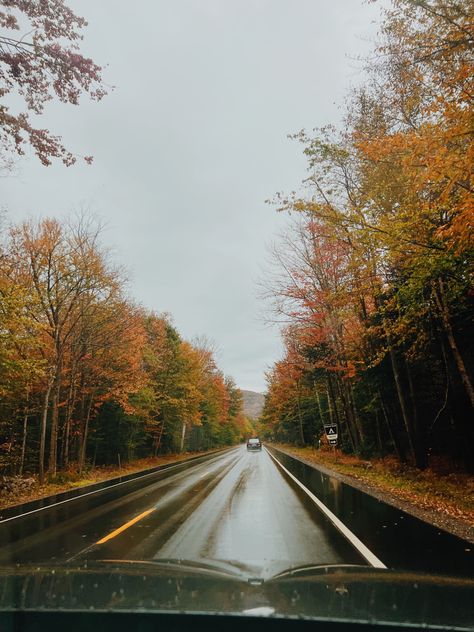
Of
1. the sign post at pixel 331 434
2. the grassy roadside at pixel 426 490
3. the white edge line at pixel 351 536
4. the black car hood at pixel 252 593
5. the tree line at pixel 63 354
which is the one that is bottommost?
the grassy roadside at pixel 426 490

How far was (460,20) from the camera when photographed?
20.7 ft

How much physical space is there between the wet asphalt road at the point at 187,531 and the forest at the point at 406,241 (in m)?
5.28

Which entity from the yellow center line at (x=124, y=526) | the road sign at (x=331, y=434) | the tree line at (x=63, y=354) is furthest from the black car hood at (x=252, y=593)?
the road sign at (x=331, y=434)

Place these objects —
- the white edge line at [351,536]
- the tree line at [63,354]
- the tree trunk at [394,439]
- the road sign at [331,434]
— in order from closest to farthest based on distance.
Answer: the white edge line at [351,536] < the tree line at [63,354] < the tree trunk at [394,439] < the road sign at [331,434]

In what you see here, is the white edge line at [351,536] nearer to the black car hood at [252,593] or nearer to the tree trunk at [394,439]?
the black car hood at [252,593]

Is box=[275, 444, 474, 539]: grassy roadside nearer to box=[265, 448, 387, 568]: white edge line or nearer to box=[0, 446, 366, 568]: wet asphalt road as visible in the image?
box=[265, 448, 387, 568]: white edge line

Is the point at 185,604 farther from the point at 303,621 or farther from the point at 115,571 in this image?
the point at 115,571

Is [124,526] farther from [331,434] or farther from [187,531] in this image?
[331,434]

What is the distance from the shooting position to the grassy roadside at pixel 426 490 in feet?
25.0

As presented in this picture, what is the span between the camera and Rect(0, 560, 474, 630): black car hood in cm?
232

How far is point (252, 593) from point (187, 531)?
4561mm

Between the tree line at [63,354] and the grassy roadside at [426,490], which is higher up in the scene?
the tree line at [63,354]

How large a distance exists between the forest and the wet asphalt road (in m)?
5.28

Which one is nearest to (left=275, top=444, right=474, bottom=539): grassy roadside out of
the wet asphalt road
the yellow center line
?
the wet asphalt road
